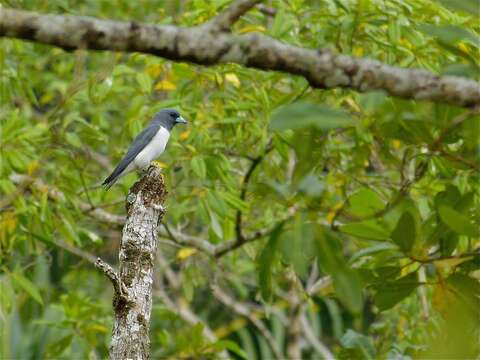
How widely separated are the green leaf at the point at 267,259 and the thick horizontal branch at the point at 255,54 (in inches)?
13.4

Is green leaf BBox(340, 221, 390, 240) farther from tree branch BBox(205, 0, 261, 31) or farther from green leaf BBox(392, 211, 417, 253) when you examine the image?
tree branch BBox(205, 0, 261, 31)

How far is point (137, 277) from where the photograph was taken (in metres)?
3.20

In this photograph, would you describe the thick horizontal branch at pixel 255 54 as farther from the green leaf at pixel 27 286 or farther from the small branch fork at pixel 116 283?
the green leaf at pixel 27 286

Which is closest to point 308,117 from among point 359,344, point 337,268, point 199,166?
point 337,268

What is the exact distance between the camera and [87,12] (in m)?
8.00

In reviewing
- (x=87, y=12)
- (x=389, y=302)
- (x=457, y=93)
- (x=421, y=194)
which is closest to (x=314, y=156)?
(x=457, y=93)

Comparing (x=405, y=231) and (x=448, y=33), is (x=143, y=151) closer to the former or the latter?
(x=405, y=231)

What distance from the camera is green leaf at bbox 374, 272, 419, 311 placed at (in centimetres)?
229

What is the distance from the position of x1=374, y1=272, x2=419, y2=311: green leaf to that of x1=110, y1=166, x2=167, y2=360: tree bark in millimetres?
1024

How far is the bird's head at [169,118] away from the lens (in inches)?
230

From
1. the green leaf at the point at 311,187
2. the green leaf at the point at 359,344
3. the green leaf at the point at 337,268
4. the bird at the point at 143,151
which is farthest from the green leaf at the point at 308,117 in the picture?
the bird at the point at 143,151

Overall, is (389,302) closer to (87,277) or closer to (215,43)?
(215,43)

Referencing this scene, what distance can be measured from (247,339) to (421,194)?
345cm

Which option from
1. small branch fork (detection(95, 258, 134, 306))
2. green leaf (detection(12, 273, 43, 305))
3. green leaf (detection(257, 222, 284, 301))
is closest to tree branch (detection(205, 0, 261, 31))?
green leaf (detection(257, 222, 284, 301))
